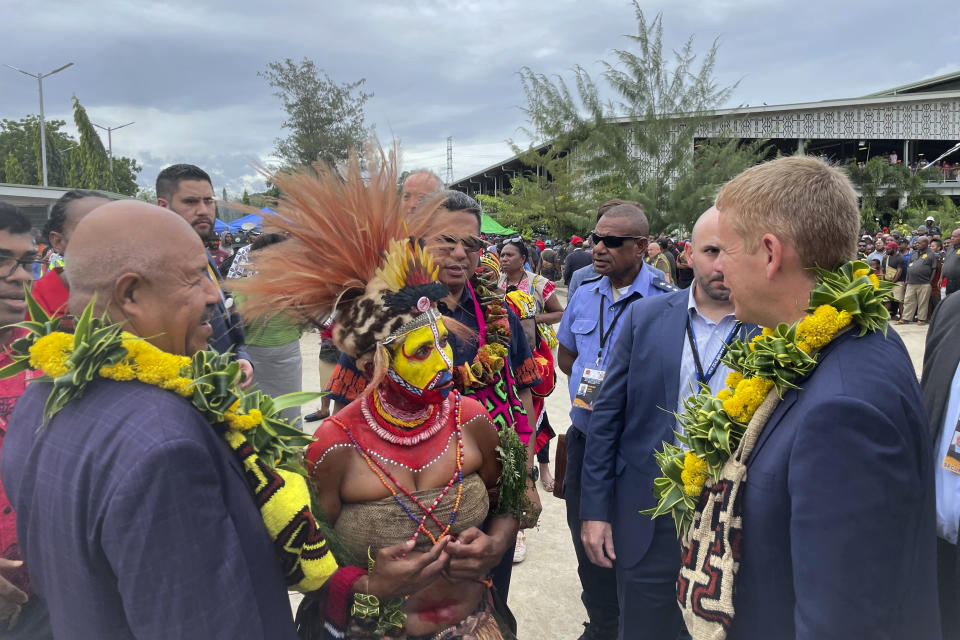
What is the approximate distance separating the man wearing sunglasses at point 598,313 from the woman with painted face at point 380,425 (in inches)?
60.9

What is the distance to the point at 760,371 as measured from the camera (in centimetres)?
171

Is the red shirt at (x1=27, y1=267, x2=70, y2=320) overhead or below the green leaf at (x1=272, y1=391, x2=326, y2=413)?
overhead

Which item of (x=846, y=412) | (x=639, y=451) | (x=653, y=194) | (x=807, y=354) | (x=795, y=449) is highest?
(x=653, y=194)

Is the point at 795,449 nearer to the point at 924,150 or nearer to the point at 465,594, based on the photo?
the point at 465,594

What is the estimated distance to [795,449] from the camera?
1.49 metres

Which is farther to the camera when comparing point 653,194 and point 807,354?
point 653,194

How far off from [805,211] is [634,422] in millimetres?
1436

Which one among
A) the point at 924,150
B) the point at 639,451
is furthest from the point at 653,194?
the point at 924,150

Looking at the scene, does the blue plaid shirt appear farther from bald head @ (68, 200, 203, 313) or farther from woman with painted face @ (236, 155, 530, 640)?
bald head @ (68, 200, 203, 313)

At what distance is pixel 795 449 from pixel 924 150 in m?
47.6

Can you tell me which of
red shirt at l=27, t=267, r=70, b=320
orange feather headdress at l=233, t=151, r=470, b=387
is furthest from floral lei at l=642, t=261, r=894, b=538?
red shirt at l=27, t=267, r=70, b=320

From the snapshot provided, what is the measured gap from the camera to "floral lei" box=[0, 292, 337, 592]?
1279 millimetres

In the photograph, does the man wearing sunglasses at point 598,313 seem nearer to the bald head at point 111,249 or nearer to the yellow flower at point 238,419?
the yellow flower at point 238,419

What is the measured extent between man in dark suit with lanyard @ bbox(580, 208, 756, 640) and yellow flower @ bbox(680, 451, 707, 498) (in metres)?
0.73
